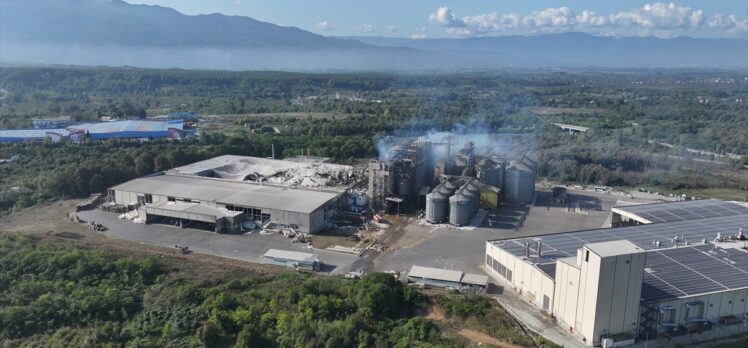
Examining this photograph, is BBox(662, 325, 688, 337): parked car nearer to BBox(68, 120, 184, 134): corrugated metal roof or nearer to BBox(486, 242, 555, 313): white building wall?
BBox(486, 242, 555, 313): white building wall

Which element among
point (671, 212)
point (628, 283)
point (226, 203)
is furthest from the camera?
point (226, 203)

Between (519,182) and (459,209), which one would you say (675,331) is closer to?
(459,209)

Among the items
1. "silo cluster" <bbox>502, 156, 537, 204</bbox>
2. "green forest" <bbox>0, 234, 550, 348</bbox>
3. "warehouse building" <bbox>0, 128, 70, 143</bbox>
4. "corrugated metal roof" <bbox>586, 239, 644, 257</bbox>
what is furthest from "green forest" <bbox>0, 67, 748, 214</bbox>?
"corrugated metal roof" <bbox>586, 239, 644, 257</bbox>

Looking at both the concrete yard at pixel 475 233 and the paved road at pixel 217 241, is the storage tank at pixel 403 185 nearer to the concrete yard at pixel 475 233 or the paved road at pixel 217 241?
the concrete yard at pixel 475 233

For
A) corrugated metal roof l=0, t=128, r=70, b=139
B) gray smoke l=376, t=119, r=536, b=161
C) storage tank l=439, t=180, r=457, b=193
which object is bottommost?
corrugated metal roof l=0, t=128, r=70, b=139

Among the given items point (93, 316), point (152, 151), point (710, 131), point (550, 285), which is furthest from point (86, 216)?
point (710, 131)

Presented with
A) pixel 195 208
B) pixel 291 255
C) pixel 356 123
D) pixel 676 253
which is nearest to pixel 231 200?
pixel 195 208
